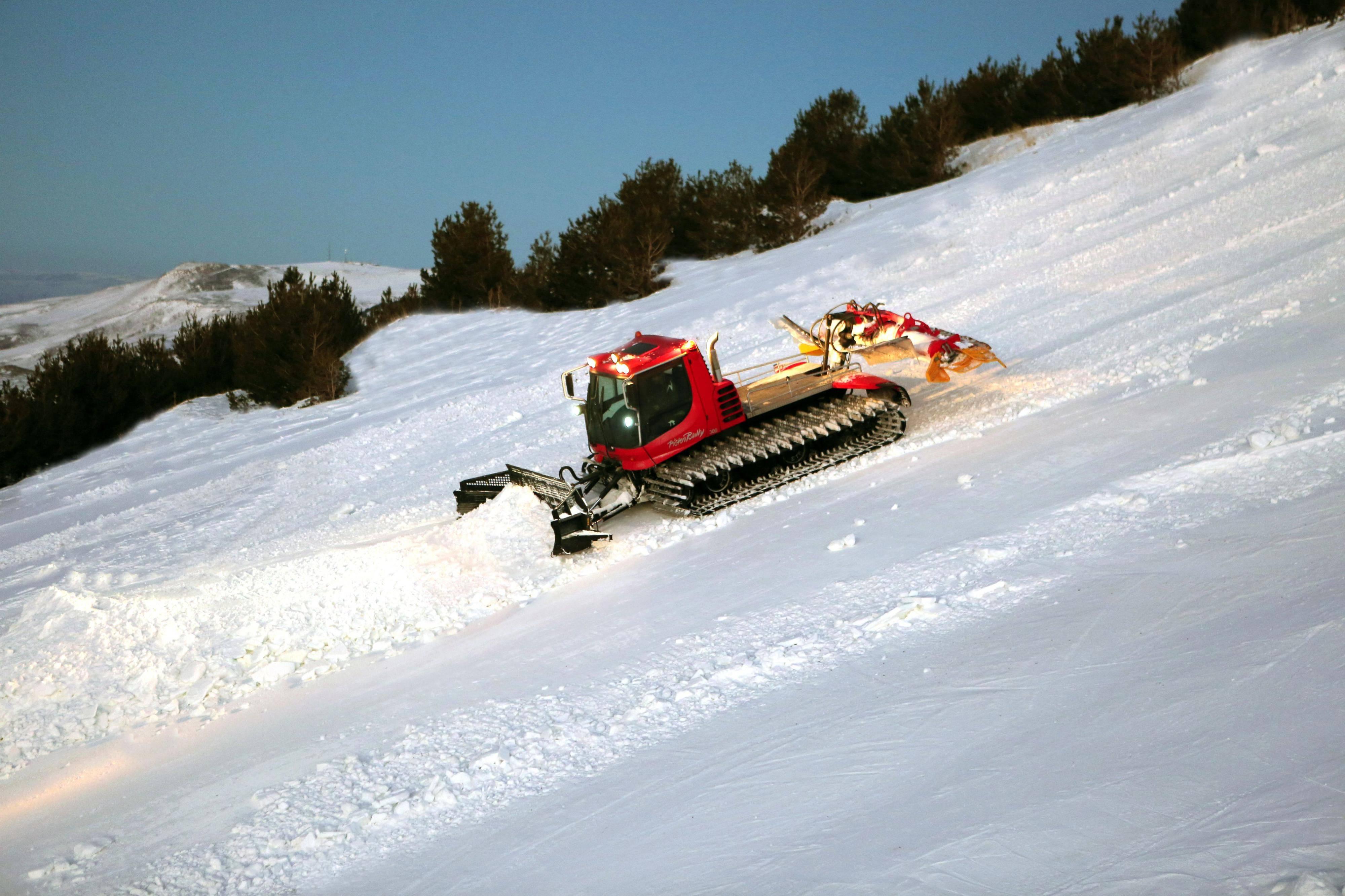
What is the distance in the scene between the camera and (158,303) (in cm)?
5278

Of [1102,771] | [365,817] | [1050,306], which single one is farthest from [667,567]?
[1050,306]

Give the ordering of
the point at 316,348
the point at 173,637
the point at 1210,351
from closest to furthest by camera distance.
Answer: the point at 173,637 → the point at 1210,351 → the point at 316,348

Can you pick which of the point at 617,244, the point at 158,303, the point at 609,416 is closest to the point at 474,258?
the point at 617,244

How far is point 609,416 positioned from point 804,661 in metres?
4.38

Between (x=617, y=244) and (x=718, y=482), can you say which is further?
(x=617, y=244)

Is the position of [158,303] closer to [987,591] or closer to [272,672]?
[272,672]

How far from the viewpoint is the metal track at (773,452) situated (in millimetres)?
9305

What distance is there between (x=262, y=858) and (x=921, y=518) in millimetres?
5184

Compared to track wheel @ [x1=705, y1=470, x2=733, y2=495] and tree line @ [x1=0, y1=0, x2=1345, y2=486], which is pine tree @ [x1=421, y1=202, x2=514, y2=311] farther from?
track wheel @ [x1=705, y1=470, x2=733, y2=495]

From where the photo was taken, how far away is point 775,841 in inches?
164

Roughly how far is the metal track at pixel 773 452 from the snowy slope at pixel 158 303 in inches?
1636

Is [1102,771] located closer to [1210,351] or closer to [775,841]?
[775,841]

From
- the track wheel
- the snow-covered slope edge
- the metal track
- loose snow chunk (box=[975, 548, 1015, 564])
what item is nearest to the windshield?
the metal track

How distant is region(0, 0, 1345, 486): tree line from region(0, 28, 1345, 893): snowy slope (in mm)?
9857
